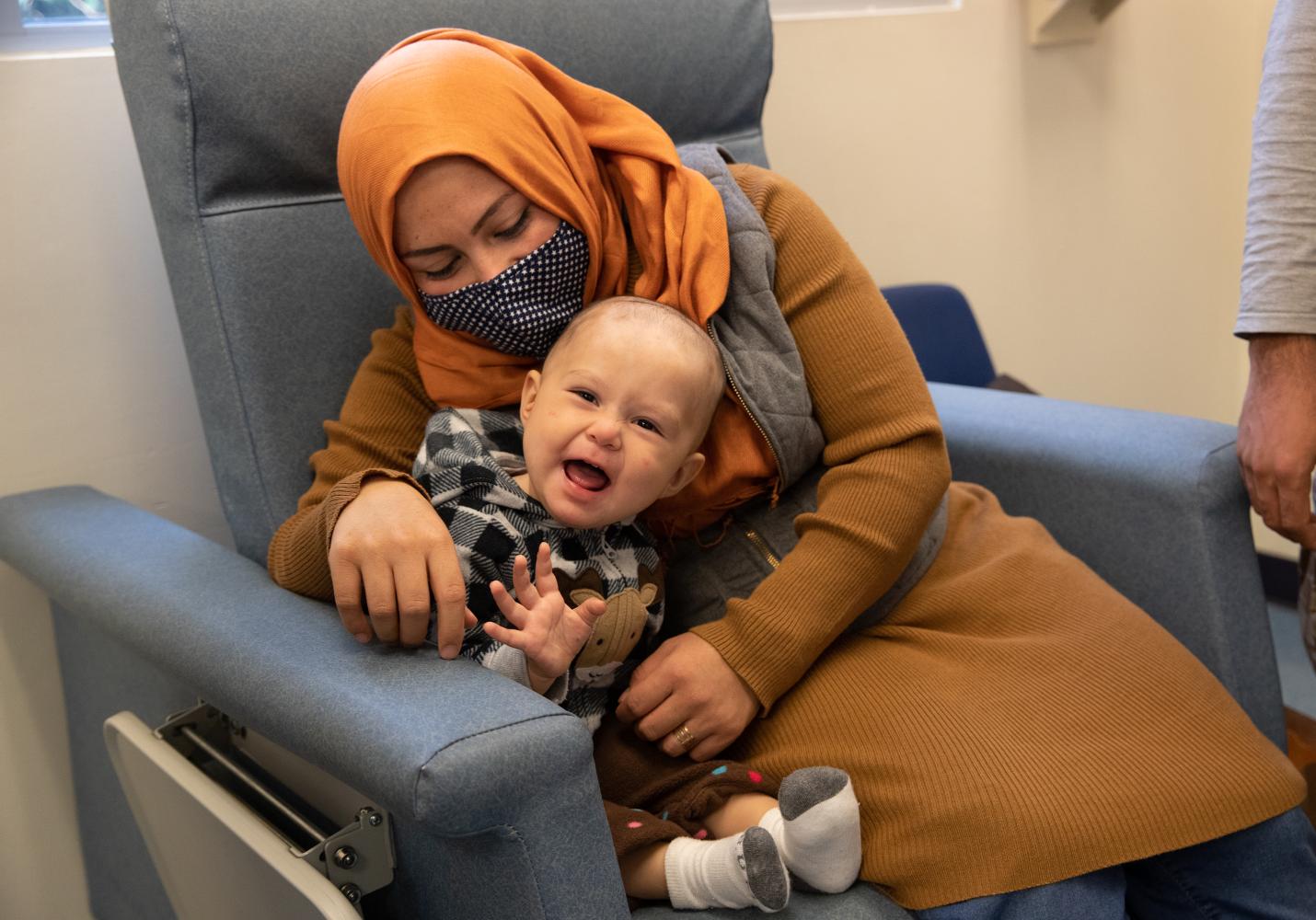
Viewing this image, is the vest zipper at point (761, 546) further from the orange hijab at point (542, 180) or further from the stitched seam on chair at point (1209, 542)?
the stitched seam on chair at point (1209, 542)

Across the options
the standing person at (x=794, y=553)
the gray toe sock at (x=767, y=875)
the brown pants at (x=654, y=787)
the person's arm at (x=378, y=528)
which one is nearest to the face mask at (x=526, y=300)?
the standing person at (x=794, y=553)

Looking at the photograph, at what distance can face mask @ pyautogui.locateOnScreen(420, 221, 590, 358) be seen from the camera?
1.01 m

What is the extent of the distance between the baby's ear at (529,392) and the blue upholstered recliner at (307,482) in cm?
24

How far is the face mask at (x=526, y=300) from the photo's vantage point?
3.32 ft

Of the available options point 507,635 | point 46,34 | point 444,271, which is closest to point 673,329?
point 444,271

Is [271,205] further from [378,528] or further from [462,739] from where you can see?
[462,739]

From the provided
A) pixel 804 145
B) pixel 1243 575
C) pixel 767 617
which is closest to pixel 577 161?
pixel 767 617

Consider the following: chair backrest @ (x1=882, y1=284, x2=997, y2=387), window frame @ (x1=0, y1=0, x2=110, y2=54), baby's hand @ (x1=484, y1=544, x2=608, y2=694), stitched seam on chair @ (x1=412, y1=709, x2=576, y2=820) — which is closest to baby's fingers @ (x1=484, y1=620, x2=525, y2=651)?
baby's hand @ (x1=484, y1=544, x2=608, y2=694)

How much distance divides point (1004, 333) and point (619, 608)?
138cm

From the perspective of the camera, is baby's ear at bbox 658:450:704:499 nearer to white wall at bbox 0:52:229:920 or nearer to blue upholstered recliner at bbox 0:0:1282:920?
blue upholstered recliner at bbox 0:0:1282:920

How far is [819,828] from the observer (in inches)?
34.5

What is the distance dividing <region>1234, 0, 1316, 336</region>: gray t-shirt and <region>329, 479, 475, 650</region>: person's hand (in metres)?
0.81

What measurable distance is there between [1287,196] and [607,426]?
28.4 inches

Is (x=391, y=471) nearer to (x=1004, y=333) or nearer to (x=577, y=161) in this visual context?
(x=577, y=161)
